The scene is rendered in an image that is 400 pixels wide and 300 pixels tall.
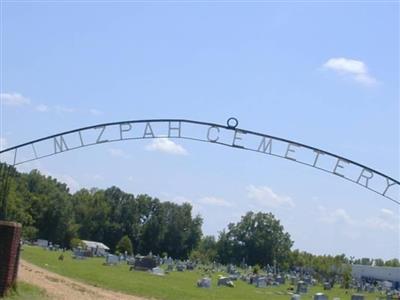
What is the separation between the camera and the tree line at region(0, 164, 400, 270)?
116 metres

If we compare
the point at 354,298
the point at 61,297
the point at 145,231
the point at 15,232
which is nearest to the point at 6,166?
the point at 15,232

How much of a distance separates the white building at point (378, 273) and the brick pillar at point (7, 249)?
340 feet

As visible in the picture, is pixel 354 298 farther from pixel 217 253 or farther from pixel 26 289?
pixel 217 253

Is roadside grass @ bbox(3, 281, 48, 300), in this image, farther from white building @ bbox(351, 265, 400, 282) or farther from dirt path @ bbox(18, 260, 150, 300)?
white building @ bbox(351, 265, 400, 282)

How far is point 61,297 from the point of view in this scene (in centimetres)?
2133

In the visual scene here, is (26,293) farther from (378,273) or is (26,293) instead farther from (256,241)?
(256,241)

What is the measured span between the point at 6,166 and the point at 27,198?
9521cm

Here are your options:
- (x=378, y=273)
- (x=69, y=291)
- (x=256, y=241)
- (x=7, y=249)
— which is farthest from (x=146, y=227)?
(x=7, y=249)

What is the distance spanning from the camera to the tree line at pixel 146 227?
380 ft

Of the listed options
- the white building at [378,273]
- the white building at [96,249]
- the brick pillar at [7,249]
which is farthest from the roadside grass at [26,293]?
the white building at [378,273]

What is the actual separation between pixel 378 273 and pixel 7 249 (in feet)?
372

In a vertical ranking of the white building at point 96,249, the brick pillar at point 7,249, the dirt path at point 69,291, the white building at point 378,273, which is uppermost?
the white building at point 378,273

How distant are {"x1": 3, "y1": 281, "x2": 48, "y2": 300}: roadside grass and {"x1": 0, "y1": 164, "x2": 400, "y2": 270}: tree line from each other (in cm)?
8630

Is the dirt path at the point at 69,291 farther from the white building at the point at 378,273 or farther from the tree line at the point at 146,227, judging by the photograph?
the white building at the point at 378,273
